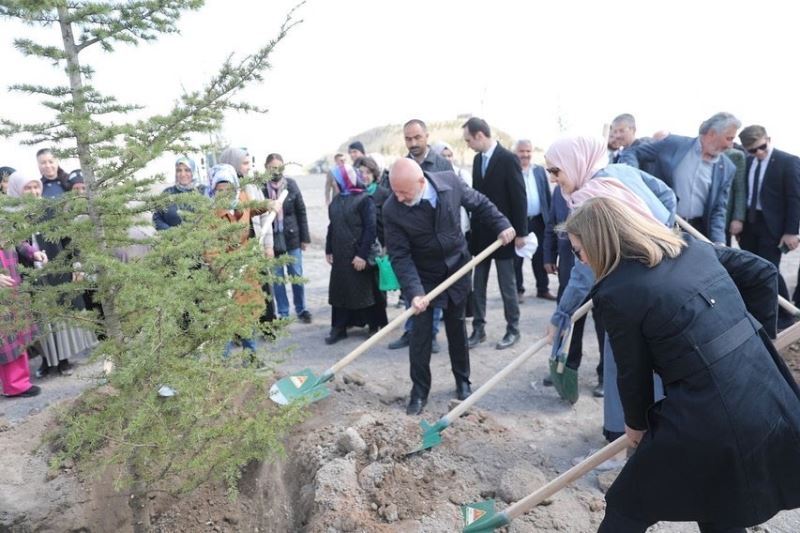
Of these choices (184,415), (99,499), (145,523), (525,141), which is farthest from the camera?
(525,141)

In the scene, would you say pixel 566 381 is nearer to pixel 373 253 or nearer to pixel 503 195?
pixel 503 195

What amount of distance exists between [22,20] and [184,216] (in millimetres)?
983

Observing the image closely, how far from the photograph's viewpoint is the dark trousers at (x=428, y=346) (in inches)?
174

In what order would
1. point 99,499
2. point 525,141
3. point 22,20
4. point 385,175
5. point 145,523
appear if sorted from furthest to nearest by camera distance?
point 525,141 → point 385,175 → point 99,499 → point 145,523 → point 22,20

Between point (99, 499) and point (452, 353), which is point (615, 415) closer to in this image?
point (452, 353)

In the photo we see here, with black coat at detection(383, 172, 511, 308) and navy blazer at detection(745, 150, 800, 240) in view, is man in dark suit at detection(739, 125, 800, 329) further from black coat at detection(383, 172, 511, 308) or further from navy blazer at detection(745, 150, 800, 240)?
black coat at detection(383, 172, 511, 308)

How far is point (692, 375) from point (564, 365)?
6.62ft

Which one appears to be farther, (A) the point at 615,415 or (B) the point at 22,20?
(A) the point at 615,415

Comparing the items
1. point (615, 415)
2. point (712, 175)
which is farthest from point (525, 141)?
point (615, 415)

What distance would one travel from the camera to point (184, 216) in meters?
2.65

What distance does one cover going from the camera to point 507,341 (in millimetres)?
5922

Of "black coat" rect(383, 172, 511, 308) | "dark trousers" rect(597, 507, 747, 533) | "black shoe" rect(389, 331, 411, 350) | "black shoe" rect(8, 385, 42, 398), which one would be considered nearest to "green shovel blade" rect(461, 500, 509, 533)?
"dark trousers" rect(597, 507, 747, 533)

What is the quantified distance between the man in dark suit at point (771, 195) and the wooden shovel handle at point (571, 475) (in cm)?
401

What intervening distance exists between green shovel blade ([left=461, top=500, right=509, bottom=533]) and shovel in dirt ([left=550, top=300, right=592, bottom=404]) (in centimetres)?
109
